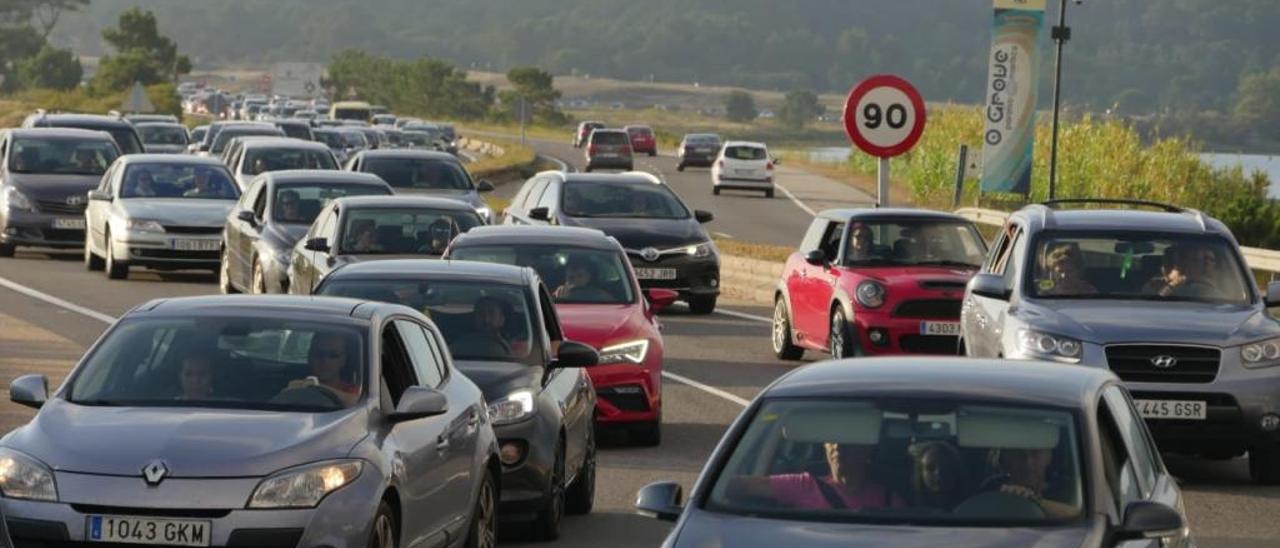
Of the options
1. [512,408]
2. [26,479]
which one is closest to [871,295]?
[512,408]

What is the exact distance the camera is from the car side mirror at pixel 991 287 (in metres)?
16.3

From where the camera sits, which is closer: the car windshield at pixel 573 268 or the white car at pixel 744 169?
the car windshield at pixel 573 268

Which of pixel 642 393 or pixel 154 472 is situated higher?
pixel 154 472

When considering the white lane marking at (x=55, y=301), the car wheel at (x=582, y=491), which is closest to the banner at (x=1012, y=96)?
the white lane marking at (x=55, y=301)

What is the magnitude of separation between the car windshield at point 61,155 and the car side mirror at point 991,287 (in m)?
21.7

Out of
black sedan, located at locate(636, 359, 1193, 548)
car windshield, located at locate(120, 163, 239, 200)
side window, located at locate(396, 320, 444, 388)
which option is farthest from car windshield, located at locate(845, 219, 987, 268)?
black sedan, located at locate(636, 359, 1193, 548)

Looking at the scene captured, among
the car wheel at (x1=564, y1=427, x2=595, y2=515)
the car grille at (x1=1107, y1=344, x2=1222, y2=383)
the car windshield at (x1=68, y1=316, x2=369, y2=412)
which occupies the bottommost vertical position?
the car wheel at (x1=564, y1=427, x2=595, y2=515)

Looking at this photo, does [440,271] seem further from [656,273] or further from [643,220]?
[643,220]

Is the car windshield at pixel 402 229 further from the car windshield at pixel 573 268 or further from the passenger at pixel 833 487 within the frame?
the passenger at pixel 833 487

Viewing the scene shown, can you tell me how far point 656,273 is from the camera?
93.4ft

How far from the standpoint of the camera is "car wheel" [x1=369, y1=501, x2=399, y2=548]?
9.62 metres

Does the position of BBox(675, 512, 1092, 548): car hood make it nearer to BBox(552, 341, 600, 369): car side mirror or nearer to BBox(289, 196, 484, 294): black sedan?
BBox(552, 341, 600, 369): car side mirror

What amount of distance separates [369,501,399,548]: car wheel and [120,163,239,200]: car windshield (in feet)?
74.1

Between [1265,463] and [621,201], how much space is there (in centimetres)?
1505
